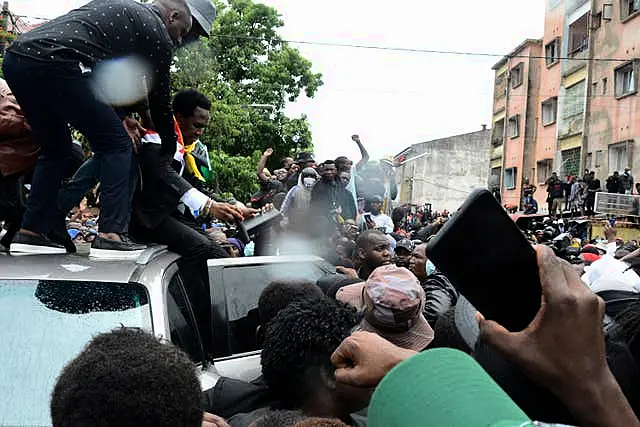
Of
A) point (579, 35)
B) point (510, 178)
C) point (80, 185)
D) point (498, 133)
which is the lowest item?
point (80, 185)

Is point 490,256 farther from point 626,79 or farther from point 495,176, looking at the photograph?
point 495,176

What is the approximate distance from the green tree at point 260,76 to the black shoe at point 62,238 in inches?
912

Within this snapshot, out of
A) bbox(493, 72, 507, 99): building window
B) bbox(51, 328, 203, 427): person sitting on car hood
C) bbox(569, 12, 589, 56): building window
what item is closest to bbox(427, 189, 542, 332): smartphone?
bbox(51, 328, 203, 427): person sitting on car hood

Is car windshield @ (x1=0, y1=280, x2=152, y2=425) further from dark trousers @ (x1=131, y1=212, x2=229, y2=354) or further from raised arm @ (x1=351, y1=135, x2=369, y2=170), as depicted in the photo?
raised arm @ (x1=351, y1=135, x2=369, y2=170)

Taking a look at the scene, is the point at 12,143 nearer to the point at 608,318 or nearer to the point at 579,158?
the point at 608,318

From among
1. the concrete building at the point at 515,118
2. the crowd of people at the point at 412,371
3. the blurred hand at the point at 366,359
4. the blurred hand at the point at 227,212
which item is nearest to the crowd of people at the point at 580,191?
the concrete building at the point at 515,118

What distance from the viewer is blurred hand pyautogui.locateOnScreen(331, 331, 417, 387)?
4.72ft

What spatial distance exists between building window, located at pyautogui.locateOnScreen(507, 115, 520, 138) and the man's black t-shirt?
133ft

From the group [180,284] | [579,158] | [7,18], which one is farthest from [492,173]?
[180,284]

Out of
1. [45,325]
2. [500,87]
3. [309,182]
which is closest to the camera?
[45,325]

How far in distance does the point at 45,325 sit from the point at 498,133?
45.7 m

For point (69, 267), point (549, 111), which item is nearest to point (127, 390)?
point (69, 267)

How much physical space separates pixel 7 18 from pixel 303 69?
46.1ft

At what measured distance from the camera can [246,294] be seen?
171 inches
